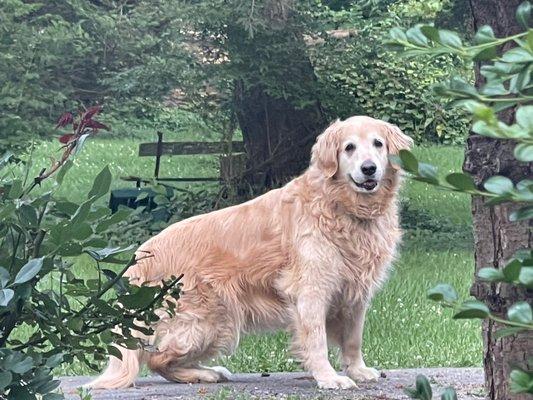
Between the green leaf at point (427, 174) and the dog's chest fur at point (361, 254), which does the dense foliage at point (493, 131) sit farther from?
the dog's chest fur at point (361, 254)

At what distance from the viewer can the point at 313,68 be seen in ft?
44.3

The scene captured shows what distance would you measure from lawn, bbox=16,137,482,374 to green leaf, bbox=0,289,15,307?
4622 mm

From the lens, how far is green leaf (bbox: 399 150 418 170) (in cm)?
116

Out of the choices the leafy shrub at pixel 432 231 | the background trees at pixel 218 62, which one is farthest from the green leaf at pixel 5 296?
the leafy shrub at pixel 432 231

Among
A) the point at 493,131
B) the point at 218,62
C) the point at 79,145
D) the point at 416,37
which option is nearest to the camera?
the point at 493,131

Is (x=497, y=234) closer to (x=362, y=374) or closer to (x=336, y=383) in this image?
(x=336, y=383)

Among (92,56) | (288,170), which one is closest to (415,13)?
(288,170)

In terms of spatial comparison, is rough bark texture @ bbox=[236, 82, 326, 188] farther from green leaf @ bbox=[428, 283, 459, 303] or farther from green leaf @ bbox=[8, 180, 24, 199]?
green leaf @ bbox=[428, 283, 459, 303]

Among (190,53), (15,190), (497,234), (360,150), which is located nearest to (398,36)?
(15,190)

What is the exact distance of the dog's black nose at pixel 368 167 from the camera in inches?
245

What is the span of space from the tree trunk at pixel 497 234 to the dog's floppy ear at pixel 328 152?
260 cm

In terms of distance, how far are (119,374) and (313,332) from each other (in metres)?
1.09

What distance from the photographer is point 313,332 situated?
6145 millimetres

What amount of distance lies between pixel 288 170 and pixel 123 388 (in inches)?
343
